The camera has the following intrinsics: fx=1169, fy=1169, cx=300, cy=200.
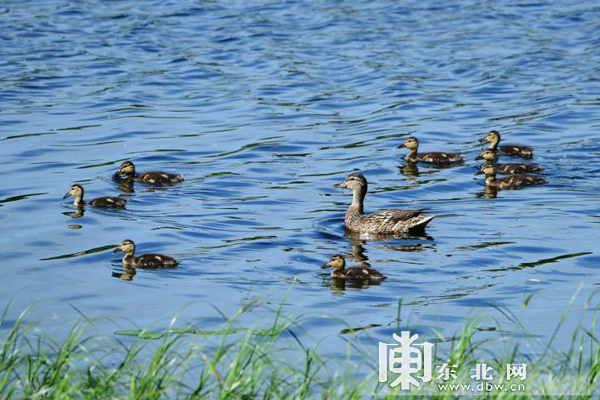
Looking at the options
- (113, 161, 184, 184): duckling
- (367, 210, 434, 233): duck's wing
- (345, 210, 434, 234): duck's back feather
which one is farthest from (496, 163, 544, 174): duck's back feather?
(113, 161, 184, 184): duckling

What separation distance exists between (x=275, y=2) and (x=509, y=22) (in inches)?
244

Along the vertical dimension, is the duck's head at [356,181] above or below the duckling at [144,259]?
above

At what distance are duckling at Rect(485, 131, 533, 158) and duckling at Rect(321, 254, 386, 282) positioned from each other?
21.1ft

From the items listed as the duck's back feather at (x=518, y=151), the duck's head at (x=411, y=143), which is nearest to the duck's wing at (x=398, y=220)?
the duck's head at (x=411, y=143)

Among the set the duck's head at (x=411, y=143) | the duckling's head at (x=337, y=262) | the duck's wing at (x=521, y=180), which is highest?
the duck's head at (x=411, y=143)

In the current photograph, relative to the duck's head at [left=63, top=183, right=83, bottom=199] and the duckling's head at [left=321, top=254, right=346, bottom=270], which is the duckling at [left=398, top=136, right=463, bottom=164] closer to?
the duck's head at [left=63, top=183, right=83, bottom=199]

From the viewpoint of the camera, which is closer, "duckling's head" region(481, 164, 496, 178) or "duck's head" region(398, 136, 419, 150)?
"duckling's head" region(481, 164, 496, 178)

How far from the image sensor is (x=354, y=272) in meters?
10.2

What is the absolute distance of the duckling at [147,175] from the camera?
14.5 m

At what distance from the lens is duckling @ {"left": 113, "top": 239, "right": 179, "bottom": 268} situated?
1059 cm

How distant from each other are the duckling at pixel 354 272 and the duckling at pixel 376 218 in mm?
1840

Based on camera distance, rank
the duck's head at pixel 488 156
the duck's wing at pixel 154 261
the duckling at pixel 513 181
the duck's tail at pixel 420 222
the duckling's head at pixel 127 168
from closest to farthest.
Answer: the duck's wing at pixel 154 261, the duck's tail at pixel 420 222, the duckling at pixel 513 181, the duckling's head at pixel 127 168, the duck's head at pixel 488 156

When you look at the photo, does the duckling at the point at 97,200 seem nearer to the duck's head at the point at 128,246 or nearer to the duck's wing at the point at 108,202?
the duck's wing at the point at 108,202

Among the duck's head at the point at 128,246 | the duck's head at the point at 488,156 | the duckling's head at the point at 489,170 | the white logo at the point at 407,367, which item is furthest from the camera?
the duck's head at the point at 488,156
